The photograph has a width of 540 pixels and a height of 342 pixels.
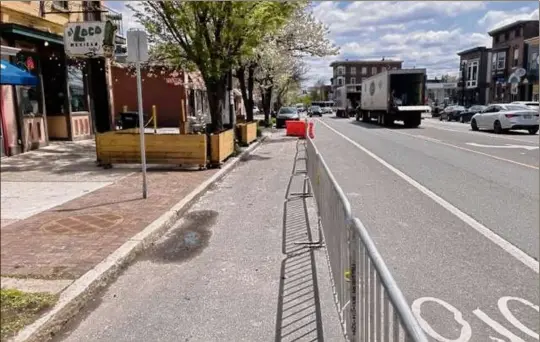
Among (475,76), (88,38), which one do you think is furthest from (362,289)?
(475,76)

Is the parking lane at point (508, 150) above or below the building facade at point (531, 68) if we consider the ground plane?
below

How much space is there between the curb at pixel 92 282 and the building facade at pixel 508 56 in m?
50.0

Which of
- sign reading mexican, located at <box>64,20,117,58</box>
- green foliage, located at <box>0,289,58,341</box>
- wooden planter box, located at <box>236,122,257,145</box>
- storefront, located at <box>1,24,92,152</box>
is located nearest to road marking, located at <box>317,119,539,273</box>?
green foliage, located at <box>0,289,58,341</box>

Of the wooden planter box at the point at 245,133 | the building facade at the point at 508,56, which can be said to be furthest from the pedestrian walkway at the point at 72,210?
the building facade at the point at 508,56

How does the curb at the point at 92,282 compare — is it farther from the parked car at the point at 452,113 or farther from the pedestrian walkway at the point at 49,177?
the parked car at the point at 452,113

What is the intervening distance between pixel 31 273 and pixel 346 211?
3.10m

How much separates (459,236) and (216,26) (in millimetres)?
9662

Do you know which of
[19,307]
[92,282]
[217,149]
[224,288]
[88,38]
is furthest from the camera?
[88,38]

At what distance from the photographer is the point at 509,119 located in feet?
70.1

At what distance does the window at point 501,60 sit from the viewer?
52591 mm

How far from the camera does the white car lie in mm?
21109

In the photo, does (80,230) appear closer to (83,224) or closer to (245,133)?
(83,224)

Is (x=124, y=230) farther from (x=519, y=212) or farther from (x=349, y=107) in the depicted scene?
(x=349, y=107)

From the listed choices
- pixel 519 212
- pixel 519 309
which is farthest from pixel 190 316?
pixel 519 212
